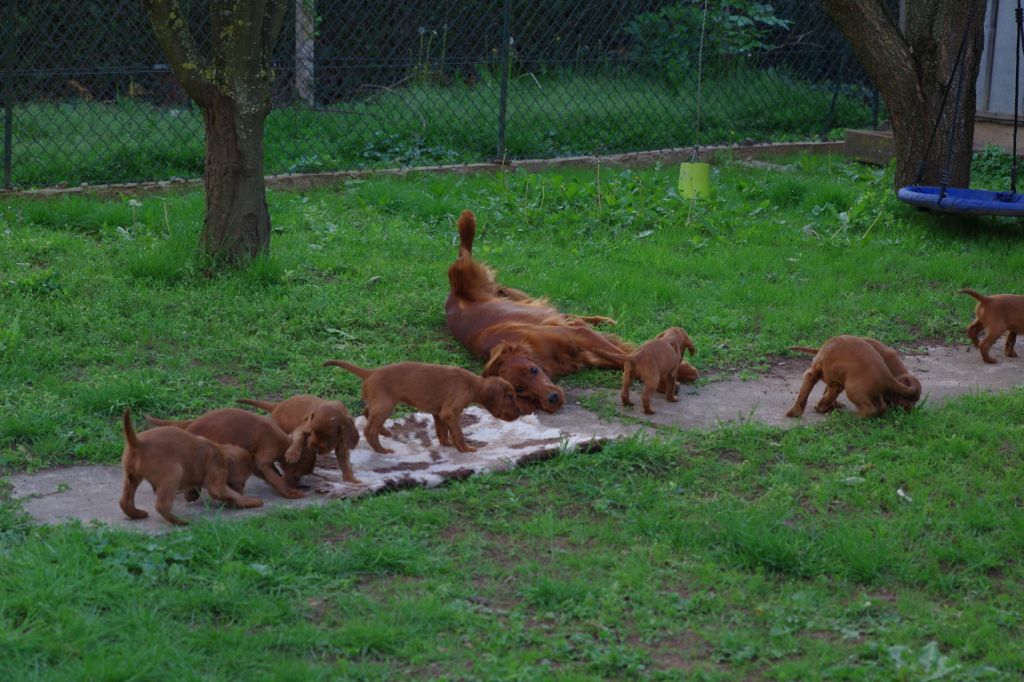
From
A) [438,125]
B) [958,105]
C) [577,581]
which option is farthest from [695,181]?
[577,581]

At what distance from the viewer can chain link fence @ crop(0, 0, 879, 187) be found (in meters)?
10.1

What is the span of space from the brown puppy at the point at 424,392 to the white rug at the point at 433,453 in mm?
96

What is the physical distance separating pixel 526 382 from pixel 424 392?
30.6 inches

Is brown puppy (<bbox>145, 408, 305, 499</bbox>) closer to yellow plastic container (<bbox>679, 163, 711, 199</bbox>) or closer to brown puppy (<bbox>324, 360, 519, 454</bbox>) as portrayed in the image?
brown puppy (<bbox>324, 360, 519, 454</bbox>)

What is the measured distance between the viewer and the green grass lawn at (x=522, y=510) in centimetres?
332

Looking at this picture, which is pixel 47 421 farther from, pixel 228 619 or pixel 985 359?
pixel 985 359

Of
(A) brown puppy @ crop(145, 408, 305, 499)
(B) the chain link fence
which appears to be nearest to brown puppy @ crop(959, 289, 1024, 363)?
(A) brown puppy @ crop(145, 408, 305, 499)

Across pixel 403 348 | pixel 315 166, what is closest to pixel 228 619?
pixel 403 348

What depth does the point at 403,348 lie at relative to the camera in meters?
6.06

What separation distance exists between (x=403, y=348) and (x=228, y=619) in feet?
8.98

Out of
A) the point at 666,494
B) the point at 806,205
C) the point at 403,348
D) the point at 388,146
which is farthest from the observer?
the point at 388,146

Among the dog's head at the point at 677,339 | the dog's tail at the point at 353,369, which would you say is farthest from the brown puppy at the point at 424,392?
the dog's head at the point at 677,339

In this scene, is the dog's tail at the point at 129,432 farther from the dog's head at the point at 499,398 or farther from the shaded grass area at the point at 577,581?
the dog's head at the point at 499,398

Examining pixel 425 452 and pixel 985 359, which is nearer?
pixel 425 452
